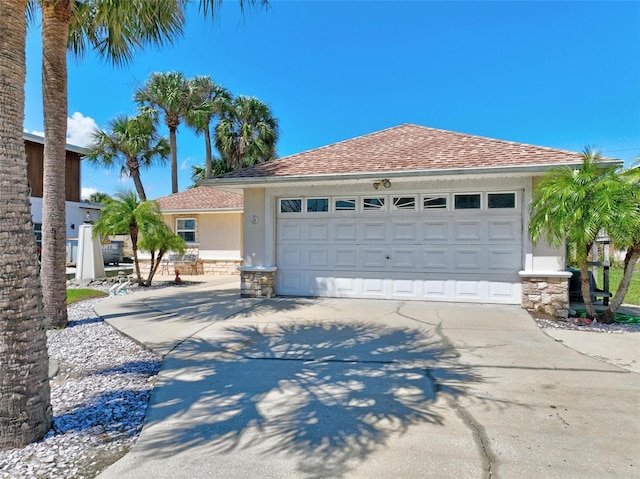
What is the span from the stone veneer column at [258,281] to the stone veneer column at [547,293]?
5.99 m

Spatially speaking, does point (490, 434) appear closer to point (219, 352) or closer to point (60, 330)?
point (219, 352)

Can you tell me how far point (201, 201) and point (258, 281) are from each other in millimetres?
10168

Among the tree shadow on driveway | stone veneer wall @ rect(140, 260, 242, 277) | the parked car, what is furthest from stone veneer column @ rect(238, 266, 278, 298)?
the parked car

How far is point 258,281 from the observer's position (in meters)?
9.88

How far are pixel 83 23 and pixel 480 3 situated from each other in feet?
30.7

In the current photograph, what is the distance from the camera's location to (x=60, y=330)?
6902 mm

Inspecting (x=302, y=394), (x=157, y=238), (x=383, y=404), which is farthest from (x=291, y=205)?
(x=383, y=404)

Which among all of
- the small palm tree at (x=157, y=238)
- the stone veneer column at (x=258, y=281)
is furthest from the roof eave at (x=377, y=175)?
the small palm tree at (x=157, y=238)

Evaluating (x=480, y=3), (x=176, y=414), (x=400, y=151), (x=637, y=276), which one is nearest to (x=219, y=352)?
(x=176, y=414)

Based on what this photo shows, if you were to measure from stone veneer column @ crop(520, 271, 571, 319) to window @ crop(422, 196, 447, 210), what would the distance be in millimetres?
2316

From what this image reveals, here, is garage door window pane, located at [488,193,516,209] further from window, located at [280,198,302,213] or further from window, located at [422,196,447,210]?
window, located at [280,198,302,213]

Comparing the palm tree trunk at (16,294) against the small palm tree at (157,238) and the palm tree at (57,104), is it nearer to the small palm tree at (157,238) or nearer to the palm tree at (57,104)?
the palm tree at (57,104)

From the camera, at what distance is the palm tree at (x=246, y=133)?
25.0 meters

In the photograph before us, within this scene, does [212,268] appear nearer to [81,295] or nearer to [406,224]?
[81,295]
